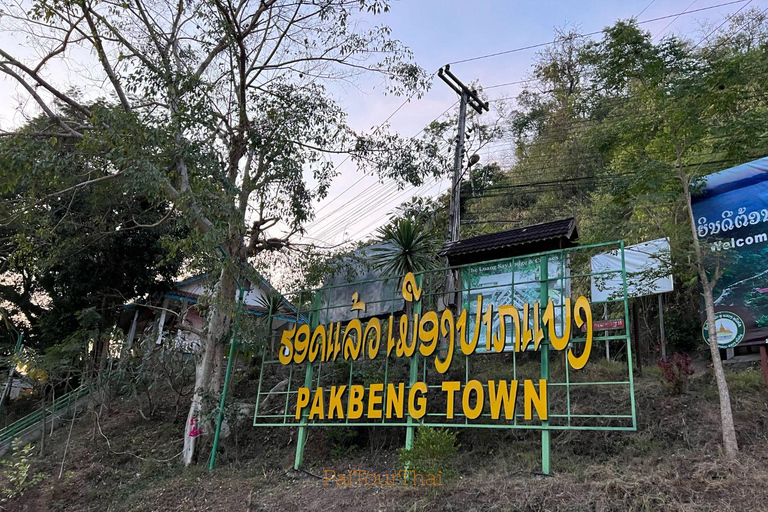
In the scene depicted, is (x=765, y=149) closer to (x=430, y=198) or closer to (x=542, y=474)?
(x=542, y=474)

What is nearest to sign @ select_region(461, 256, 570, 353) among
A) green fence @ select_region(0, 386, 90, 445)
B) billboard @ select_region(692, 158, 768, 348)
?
billboard @ select_region(692, 158, 768, 348)

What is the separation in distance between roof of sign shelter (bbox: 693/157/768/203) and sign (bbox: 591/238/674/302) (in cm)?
150

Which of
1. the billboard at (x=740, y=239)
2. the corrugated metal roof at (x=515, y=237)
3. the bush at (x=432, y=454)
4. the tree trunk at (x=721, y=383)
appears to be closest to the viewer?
the tree trunk at (x=721, y=383)

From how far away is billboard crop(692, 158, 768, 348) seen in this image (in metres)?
10.0

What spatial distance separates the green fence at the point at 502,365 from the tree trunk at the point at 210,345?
1.26 metres

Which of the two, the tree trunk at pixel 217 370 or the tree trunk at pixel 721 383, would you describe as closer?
the tree trunk at pixel 721 383

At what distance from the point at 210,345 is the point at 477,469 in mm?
6428

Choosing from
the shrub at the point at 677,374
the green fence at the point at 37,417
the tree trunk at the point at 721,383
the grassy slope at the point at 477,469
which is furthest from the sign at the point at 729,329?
the green fence at the point at 37,417

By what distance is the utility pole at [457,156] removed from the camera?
50.0 feet

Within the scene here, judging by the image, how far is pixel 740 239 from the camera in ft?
34.7

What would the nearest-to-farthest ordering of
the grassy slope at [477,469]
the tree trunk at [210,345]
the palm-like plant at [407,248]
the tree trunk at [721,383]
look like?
the grassy slope at [477,469]
the tree trunk at [721,383]
the tree trunk at [210,345]
the palm-like plant at [407,248]

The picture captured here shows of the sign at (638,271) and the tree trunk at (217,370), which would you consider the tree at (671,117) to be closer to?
the sign at (638,271)

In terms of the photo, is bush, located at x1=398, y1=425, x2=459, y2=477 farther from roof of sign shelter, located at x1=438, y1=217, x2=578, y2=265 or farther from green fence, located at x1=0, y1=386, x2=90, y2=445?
green fence, located at x1=0, y1=386, x2=90, y2=445

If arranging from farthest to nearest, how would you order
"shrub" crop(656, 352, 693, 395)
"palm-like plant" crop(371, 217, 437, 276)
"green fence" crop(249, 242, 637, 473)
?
"palm-like plant" crop(371, 217, 437, 276)
"shrub" crop(656, 352, 693, 395)
"green fence" crop(249, 242, 637, 473)
